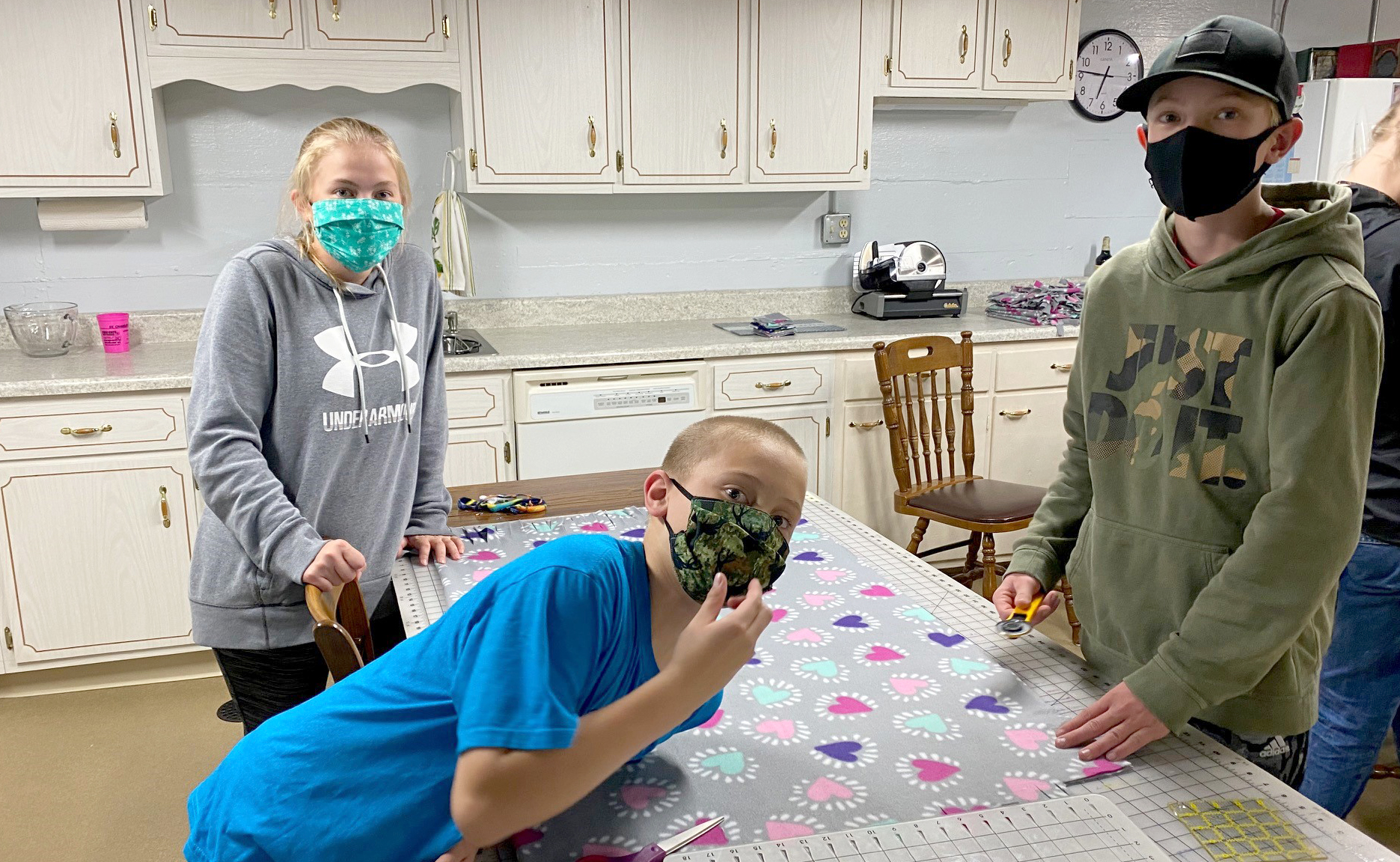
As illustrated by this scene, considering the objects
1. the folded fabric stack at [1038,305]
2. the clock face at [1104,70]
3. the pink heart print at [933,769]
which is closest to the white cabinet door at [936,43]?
the clock face at [1104,70]

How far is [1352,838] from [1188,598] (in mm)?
308

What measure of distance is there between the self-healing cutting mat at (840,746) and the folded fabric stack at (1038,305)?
2.58 metres

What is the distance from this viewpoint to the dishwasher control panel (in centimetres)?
315

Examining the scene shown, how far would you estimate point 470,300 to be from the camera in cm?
362

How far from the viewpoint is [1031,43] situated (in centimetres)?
370

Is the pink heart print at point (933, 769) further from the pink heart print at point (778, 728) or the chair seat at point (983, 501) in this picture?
the chair seat at point (983, 501)

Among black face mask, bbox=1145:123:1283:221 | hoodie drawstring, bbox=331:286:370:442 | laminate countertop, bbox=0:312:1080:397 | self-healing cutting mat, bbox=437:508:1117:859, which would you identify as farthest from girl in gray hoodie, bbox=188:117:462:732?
laminate countertop, bbox=0:312:1080:397

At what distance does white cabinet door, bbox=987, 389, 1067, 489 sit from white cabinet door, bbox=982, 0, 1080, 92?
3.76ft

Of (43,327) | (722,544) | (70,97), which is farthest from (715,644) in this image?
(43,327)

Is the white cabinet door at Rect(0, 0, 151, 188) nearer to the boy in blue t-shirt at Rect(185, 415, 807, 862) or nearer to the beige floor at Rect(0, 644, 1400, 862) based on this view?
the beige floor at Rect(0, 644, 1400, 862)

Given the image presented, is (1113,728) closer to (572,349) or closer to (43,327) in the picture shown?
(572,349)

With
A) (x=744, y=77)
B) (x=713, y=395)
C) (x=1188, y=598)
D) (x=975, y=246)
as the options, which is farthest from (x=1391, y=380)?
(x=975, y=246)

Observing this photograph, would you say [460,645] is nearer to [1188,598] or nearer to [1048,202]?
[1188,598]

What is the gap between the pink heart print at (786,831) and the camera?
0.92 metres
